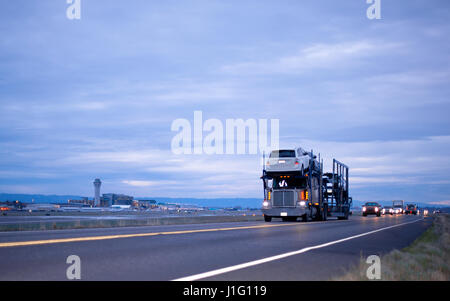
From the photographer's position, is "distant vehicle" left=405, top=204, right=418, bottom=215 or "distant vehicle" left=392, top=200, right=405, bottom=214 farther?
"distant vehicle" left=405, top=204, right=418, bottom=215

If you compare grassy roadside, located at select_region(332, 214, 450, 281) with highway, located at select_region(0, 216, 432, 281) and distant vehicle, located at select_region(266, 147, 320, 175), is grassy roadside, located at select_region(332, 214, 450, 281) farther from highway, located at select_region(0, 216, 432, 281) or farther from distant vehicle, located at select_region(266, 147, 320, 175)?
distant vehicle, located at select_region(266, 147, 320, 175)

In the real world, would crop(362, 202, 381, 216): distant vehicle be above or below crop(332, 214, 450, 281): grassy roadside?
below

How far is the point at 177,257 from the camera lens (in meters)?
9.57

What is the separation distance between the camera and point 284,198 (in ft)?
102

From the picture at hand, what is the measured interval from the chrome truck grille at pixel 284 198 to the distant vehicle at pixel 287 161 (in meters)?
1.57

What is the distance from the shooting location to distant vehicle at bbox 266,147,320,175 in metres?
30.9

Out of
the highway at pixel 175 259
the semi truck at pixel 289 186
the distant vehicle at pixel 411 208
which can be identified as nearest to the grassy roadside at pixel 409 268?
the highway at pixel 175 259

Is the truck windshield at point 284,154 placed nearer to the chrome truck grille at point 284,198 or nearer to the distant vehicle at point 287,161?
the distant vehicle at point 287,161

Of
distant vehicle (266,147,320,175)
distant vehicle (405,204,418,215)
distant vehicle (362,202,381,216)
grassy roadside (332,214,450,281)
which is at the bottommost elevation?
distant vehicle (405,204,418,215)

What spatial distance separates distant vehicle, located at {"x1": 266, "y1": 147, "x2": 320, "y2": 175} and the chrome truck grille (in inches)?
61.8

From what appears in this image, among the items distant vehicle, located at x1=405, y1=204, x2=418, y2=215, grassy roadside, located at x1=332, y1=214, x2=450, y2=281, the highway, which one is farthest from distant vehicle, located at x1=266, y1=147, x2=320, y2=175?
distant vehicle, located at x1=405, y1=204, x2=418, y2=215

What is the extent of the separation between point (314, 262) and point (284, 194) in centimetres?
2171
